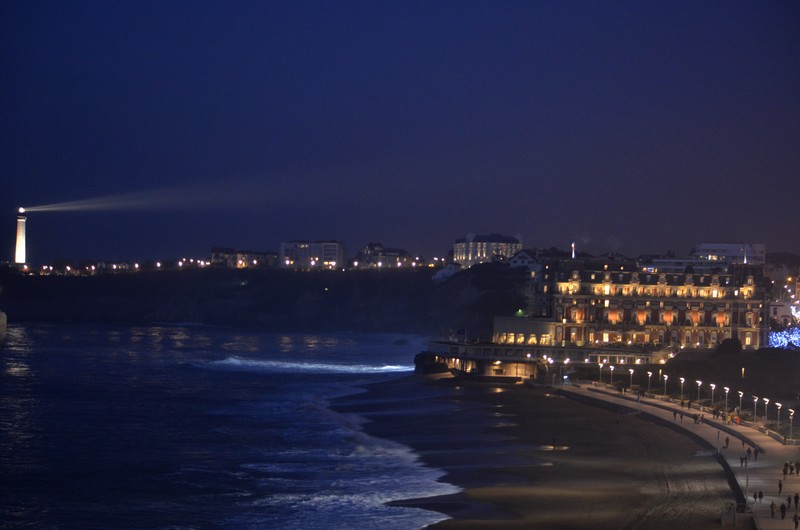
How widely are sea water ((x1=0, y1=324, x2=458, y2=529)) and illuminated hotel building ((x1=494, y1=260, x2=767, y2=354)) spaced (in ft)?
39.3

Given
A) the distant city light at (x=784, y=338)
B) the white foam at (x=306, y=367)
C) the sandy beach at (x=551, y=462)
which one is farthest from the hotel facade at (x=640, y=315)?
the sandy beach at (x=551, y=462)

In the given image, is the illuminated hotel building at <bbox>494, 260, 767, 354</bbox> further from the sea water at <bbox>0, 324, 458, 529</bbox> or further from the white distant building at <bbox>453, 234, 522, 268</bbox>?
the white distant building at <bbox>453, 234, 522, 268</bbox>

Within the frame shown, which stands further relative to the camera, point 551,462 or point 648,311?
point 648,311

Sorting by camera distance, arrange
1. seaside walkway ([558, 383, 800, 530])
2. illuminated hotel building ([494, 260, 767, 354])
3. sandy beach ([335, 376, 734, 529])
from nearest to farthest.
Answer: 1. seaside walkway ([558, 383, 800, 530])
2. sandy beach ([335, 376, 734, 529])
3. illuminated hotel building ([494, 260, 767, 354])

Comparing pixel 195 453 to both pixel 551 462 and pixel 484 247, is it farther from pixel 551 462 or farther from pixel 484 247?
pixel 484 247

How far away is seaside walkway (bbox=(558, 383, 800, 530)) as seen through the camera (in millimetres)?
25281

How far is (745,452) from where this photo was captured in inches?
1324

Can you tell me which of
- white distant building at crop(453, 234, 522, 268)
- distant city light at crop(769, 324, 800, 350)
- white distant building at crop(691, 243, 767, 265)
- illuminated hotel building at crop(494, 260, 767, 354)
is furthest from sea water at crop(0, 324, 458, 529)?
white distant building at crop(453, 234, 522, 268)

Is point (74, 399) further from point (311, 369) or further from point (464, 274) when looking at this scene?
point (464, 274)

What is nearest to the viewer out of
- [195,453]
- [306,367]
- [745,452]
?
[745,452]

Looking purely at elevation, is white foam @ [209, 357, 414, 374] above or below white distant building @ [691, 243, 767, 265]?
below

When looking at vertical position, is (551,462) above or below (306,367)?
below

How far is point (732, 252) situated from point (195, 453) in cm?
8609

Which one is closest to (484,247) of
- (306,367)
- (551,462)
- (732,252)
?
(732,252)
